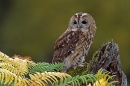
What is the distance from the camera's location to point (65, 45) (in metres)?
8.70

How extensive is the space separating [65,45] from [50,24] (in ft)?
A: 59.4

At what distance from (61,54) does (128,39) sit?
16.9 metres

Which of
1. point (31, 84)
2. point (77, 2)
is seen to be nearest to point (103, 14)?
point (77, 2)

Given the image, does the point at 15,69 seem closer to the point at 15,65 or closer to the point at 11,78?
the point at 15,65

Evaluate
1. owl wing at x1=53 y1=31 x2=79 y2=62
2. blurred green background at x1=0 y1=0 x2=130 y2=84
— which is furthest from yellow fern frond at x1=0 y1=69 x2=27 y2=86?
Answer: blurred green background at x1=0 y1=0 x2=130 y2=84

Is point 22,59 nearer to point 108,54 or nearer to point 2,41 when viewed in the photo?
point 108,54

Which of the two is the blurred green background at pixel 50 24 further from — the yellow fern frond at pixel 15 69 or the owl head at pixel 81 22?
the yellow fern frond at pixel 15 69

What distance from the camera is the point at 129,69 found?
23.8 meters

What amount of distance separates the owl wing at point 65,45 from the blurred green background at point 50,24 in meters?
14.9

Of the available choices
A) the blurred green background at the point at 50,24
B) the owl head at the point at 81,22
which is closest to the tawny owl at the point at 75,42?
the owl head at the point at 81,22

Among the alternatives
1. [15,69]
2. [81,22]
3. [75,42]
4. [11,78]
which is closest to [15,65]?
[15,69]

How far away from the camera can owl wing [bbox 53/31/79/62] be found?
8523 millimetres

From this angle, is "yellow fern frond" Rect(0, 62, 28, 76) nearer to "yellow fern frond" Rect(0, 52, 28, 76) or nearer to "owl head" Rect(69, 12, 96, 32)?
"yellow fern frond" Rect(0, 52, 28, 76)

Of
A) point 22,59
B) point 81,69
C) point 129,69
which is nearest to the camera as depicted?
point 22,59
